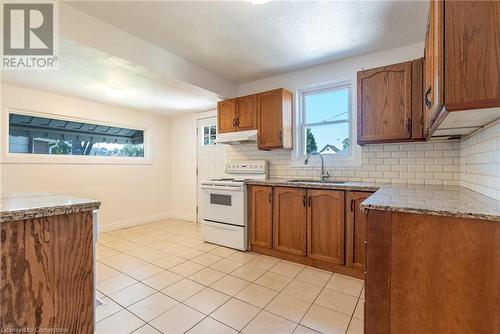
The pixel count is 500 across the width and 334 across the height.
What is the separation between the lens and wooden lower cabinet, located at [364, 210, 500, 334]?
1053mm

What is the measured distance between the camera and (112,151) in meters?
4.34

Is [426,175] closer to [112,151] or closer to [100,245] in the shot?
[100,245]

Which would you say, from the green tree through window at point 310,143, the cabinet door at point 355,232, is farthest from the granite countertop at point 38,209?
the green tree through window at point 310,143

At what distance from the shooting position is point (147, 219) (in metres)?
4.82

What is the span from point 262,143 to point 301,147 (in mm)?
579

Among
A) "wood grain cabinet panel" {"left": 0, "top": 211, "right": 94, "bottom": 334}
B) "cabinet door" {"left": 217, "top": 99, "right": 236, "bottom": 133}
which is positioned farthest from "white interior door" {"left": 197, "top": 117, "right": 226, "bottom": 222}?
"wood grain cabinet panel" {"left": 0, "top": 211, "right": 94, "bottom": 334}

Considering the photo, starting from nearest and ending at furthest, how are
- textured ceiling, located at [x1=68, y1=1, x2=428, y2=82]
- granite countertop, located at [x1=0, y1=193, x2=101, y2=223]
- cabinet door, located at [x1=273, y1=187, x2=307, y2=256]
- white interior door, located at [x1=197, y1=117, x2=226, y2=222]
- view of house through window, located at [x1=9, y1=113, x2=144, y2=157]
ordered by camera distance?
granite countertop, located at [x1=0, y1=193, x2=101, y2=223]
textured ceiling, located at [x1=68, y1=1, x2=428, y2=82]
cabinet door, located at [x1=273, y1=187, x2=307, y2=256]
view of house through window, located at [x1=9, y1=113, x2=144, y2=157]
white interior door, located at [x1=197, y1=117, x2=226, y2=222]

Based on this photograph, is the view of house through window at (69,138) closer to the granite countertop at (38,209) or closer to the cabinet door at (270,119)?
the cabinet door at (270,119)

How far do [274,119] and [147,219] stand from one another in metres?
3.40

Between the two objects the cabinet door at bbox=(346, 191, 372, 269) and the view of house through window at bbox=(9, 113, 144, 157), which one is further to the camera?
the view of house through window at bbox=(9, 113, 144, 157)

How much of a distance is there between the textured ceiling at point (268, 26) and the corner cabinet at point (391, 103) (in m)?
0.41

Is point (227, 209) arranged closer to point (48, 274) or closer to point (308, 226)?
point (308, 226)

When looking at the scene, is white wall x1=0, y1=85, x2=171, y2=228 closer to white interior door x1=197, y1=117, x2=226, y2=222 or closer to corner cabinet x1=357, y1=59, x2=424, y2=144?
white interior door x1=197, y1=117, x2=226, y2=222

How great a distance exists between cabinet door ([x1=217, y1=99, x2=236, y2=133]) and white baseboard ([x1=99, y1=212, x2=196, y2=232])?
217 cm
